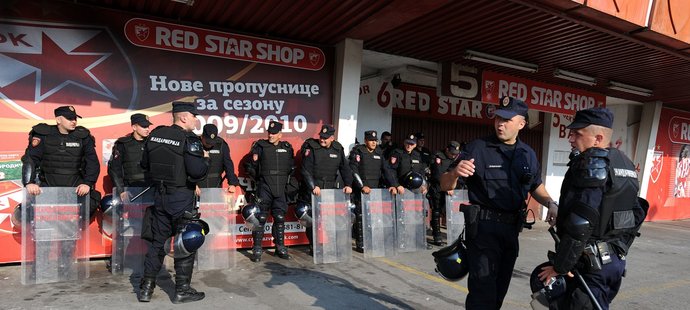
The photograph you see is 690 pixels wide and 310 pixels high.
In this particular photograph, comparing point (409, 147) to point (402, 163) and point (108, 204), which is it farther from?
point (108, 204)

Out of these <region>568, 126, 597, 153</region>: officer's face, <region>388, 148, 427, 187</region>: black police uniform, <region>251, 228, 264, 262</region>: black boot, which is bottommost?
<region>251, 228, 264, 262</region>: black boot

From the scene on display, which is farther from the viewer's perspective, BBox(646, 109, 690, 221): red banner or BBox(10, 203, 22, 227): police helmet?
BBox(646, 109, 690, 221): red banner

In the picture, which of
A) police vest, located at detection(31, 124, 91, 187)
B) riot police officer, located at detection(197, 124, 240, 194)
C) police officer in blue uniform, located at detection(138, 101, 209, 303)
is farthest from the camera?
riot police officer, located at detection(197, 124, 240, 194)

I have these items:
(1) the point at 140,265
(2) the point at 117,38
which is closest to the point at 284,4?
(2) the point at 117,38

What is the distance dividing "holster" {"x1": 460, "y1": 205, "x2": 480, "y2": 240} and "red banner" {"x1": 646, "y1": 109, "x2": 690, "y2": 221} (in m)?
12.8

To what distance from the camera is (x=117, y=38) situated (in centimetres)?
556

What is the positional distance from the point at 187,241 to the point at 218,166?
1.93 metres

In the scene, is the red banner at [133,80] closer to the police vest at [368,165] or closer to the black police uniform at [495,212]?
the police vest at [368,165]

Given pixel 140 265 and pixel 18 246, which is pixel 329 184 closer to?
pixel 140 265

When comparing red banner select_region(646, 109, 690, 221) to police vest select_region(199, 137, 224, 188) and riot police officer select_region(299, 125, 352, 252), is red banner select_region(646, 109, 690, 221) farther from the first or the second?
police vest select_region(199, 137, 224, 188)

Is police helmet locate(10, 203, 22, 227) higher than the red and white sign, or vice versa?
the red and white sign

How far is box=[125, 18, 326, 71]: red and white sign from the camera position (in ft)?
18.7

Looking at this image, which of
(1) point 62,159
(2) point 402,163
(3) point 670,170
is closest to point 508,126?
(2) point 402,163

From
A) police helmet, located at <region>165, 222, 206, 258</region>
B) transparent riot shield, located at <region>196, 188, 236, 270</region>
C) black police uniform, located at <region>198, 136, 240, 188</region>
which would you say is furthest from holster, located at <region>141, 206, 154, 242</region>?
black police uniform, located at <region>198, 136, 240, 188</region>
